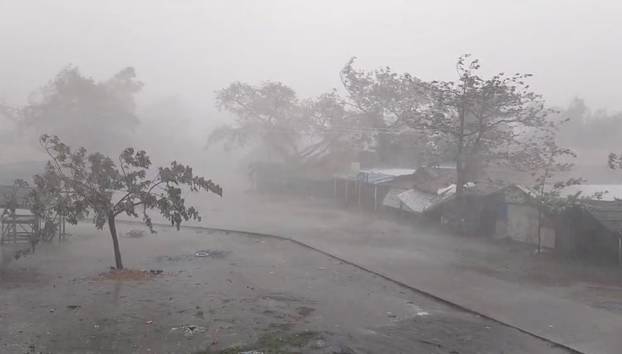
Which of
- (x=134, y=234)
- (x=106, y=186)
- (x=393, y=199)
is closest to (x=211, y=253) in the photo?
(x=106, y=186)

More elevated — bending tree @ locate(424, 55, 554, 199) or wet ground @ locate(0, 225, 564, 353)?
bending tree @ locate(424, 55, 554, 199)

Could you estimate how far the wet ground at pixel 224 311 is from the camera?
29.0ft

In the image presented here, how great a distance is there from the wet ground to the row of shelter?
294 inches

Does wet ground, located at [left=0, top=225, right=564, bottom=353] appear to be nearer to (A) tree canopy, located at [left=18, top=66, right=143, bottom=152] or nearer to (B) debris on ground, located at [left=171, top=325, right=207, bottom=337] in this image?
(B) debris on ground, located at [left=171, top=325, right=207, bottom=337]

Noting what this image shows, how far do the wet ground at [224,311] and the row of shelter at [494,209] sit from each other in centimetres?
747

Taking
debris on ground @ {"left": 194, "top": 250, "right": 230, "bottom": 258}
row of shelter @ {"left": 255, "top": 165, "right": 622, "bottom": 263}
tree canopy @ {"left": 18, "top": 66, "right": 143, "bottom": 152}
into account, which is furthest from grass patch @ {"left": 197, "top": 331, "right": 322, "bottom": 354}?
tree canopy @ {"left": 18, "top": 66, "right": 143, "bottom": 152}

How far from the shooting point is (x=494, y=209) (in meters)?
21.8

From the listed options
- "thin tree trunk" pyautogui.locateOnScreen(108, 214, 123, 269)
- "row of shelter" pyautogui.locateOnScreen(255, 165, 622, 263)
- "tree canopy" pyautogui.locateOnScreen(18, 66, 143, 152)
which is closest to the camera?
"thin tree trunk" pyautogui.locateOnScreen(108, 214, 123, 269)

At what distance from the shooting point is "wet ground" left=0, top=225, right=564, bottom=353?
29.0 ft

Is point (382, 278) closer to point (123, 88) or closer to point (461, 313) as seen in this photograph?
point (461, 313)

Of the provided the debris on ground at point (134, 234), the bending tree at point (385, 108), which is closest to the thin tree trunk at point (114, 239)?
the debris on ground at point (134, 234)

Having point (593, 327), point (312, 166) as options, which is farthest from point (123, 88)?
point (593, 327)

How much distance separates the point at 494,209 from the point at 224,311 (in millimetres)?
14285

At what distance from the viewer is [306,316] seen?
1064cm
